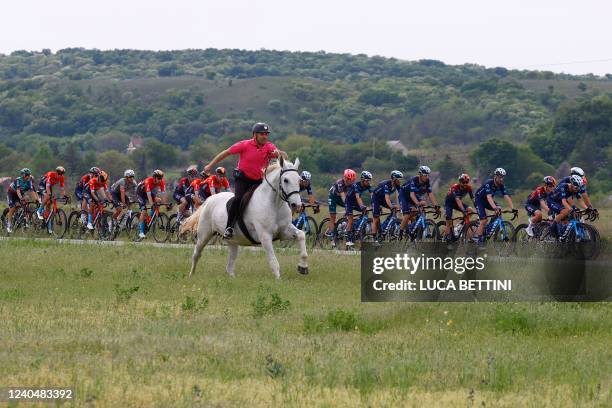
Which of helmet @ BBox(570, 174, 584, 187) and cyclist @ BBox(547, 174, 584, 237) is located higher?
helmet @ BBox(570, 174, 584, 187)

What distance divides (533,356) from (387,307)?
348 cm

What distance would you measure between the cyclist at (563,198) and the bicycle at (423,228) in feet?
10.5

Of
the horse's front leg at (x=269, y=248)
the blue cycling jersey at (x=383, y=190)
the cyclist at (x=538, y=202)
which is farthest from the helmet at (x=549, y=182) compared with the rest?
the horse's front leg at (x=269, y=248)

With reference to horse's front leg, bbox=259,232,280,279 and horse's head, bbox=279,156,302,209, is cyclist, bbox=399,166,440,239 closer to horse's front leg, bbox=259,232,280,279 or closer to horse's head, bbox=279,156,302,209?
horse's front leg, bbox=259,232,280,279

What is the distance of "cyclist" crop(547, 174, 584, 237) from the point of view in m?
25.9

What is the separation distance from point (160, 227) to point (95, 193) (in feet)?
7.34

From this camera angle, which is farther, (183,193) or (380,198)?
(183,193)

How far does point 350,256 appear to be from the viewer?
2650 centimetres

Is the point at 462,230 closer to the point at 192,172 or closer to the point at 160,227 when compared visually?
the point at 192,172

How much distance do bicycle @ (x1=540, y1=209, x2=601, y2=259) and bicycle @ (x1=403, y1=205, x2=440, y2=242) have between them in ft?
10.8

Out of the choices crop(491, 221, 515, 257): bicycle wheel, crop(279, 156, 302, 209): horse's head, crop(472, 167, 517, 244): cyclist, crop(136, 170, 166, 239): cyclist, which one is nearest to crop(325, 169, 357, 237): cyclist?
crop(472, 167, 517, 244): cyclist

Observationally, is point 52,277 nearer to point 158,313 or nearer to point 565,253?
point 158,313

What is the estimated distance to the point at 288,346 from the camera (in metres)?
13.2

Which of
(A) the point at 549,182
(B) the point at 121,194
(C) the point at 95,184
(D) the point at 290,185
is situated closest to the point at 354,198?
(A) the point at 549,182
